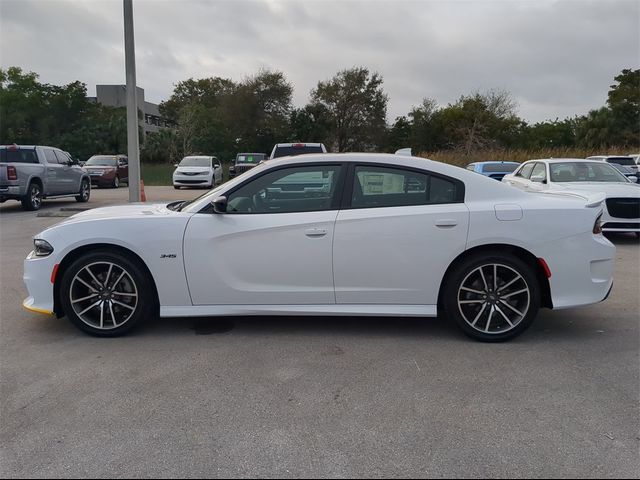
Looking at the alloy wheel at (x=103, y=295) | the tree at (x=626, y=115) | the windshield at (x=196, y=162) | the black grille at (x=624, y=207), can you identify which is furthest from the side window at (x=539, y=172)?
the tree at (x=626, y=115)

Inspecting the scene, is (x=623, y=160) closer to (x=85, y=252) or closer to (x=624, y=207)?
(x=624, y=207)

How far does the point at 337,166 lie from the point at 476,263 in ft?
4.65

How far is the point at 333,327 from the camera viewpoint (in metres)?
4.64

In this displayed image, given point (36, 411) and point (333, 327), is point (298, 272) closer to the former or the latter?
point (333, 327)

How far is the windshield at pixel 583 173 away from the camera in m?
10.1

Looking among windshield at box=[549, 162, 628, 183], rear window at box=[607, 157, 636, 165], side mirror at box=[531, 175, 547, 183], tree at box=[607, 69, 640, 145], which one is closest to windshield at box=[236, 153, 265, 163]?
rear window at box=[607, 157, 636, 165]

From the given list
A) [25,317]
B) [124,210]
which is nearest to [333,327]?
[124,210]

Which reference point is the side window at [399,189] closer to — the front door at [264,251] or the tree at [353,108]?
the front door at [264,251]

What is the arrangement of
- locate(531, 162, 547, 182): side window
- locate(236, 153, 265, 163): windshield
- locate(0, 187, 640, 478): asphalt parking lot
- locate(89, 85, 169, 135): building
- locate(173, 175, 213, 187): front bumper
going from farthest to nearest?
locate(89, 85, 169, 135): building < locate(236, 153, 265, 163): windshield < locate(173, 175, 213, 187): front bumper < locate(531, 162, 547, 182): side window < locate(0, 187, 640, 478): asphalt parking lot

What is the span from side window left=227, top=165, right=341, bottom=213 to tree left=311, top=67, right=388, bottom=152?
1851 inches

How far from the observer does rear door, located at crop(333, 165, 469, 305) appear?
4.17 m

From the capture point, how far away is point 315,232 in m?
4.18

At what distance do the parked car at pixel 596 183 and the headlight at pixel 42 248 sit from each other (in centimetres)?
737

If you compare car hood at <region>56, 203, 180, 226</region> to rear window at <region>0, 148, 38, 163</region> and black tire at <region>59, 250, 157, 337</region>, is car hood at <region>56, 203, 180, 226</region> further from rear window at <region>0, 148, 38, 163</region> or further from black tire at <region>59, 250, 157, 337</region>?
rear window at <region>0, 148, 38, 163</region>
